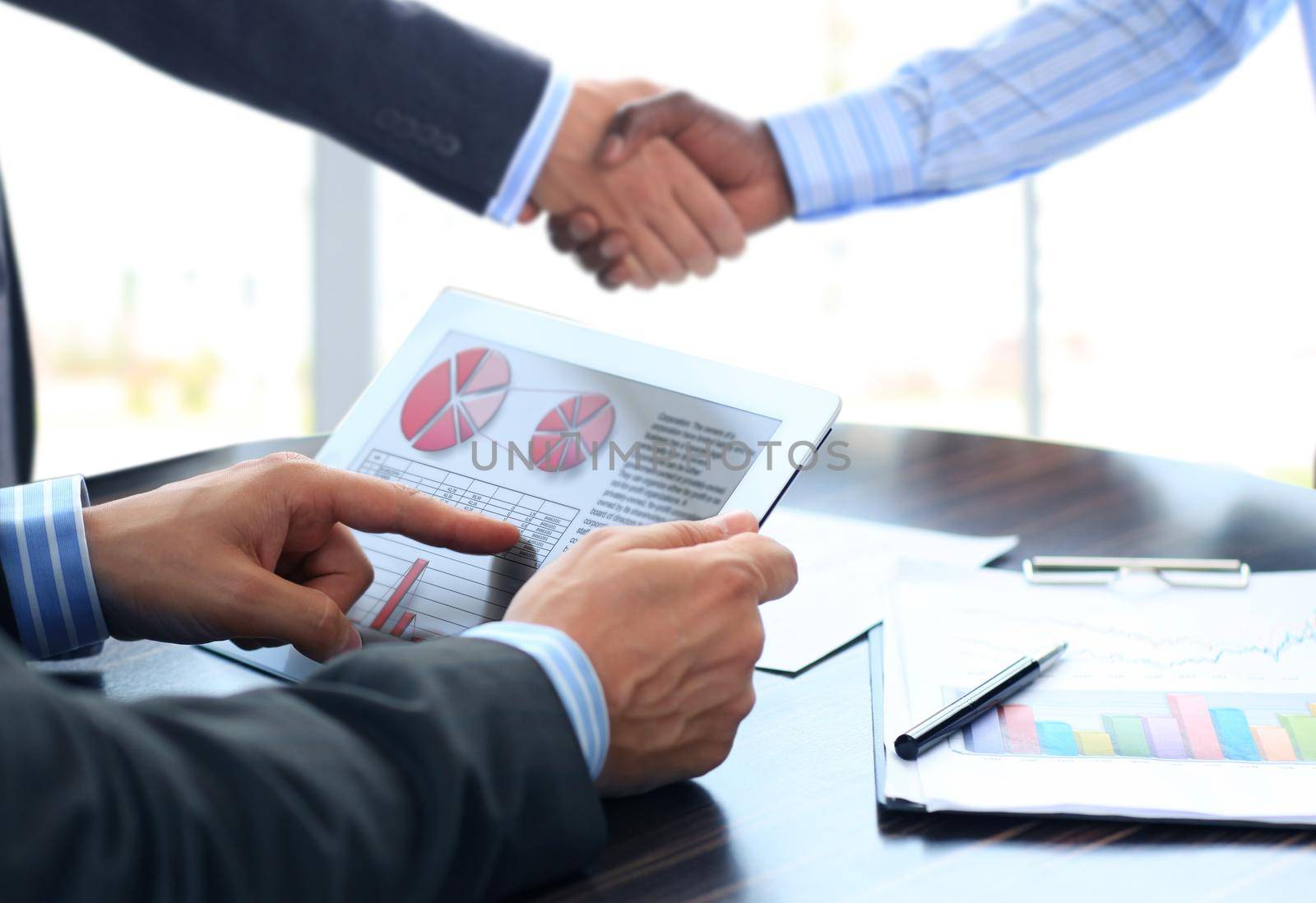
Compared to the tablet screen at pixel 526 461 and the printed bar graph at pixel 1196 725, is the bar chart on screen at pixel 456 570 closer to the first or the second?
the tablet screen at pixel 526 461

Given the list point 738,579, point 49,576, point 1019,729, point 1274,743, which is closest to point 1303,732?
point 1274,743

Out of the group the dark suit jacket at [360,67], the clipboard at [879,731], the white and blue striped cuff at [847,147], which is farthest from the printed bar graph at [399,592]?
the white and blue striped cuff at [847,147]

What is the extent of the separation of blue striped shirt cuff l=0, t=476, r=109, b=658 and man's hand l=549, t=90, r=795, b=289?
88 cm

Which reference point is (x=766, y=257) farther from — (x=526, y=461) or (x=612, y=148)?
(x=526, y=461)

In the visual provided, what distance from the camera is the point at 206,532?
58 cm

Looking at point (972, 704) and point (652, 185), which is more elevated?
point (652, 185)

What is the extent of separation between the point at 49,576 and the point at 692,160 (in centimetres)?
99

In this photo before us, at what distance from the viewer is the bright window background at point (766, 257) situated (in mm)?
2338

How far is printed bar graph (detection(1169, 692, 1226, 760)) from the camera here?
19.7 inches

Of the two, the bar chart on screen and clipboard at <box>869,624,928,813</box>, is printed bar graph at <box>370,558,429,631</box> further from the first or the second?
clipboard at <box>869,624,928,813</box>

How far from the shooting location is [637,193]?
4.64 ft

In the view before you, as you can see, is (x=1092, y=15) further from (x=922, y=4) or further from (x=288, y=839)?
(x=288, y=839)

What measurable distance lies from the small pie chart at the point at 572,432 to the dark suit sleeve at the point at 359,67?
0.74 meters

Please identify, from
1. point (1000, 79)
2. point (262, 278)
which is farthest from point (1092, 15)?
point (262, 278)
